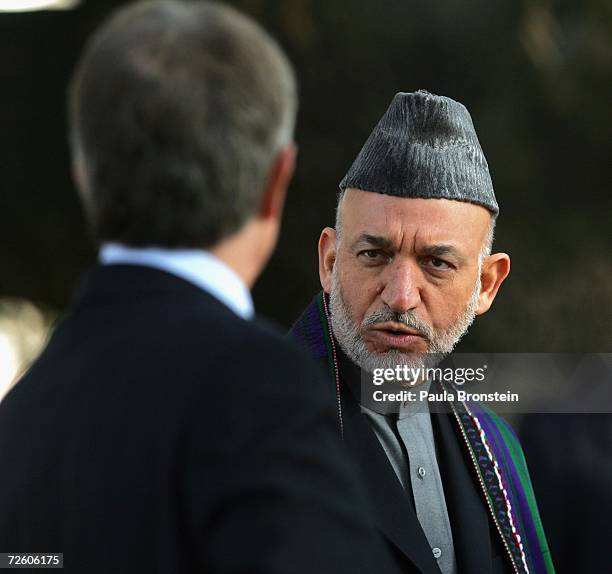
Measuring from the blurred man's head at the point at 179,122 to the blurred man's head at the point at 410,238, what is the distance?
4.84 ft

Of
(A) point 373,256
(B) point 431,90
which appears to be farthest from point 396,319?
(B) point 431,90

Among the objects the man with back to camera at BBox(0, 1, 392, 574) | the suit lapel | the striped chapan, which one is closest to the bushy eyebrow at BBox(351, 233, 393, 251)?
the striped chapan

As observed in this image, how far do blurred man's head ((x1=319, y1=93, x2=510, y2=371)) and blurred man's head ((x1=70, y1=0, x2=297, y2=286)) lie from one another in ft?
4.84

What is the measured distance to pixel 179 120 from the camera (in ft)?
5.51

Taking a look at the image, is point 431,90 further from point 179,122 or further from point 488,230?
point 179,122

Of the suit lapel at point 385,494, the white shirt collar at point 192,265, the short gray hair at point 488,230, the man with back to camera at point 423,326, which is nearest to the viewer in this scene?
the white shirt collar at point 192,265

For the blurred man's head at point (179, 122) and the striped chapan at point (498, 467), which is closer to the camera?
the blurred man's head at point (179, 122)

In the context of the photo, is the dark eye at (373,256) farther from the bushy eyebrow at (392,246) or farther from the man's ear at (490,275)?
the man's ear at (490,275)

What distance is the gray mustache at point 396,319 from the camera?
3201 mm

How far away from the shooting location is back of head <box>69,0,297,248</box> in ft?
5.52

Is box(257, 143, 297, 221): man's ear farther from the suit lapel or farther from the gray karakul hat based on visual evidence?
the gray karakul hat

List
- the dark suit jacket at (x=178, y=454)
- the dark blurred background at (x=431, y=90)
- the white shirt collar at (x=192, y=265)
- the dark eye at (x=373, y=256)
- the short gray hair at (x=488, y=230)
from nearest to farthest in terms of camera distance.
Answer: the dark suit jacket at (x=178, y=454), the white shirt collar at (x=192, y=265), the dark eye at (x=373, y=256), the short gray hair at (x=488, y=230), the dark blurred background at (x=431, y=90)

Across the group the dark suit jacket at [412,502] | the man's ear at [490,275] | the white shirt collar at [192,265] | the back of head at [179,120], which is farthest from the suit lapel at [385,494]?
the back of head at [179,120]

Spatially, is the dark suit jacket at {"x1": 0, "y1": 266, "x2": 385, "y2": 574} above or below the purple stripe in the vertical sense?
below
